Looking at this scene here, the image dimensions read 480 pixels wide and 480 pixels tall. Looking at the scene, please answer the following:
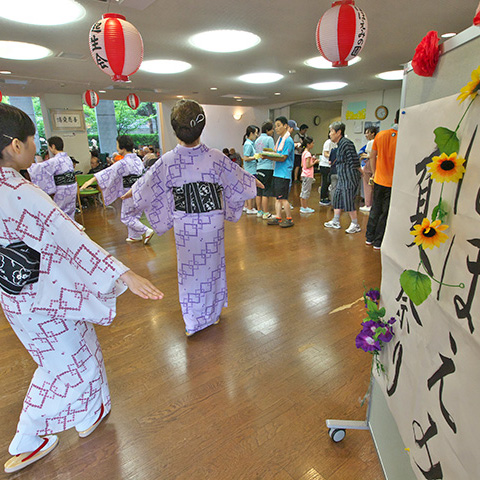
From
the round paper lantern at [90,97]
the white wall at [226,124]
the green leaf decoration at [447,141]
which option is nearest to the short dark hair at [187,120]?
the green leaf decoration at [447,141]

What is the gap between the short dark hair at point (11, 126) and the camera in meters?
1.09

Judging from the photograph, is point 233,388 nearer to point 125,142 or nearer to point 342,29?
point 342,29

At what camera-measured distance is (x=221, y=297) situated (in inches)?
94.3

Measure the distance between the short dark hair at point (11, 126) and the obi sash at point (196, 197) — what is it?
99cm

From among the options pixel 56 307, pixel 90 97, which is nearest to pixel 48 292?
pixel 56 307

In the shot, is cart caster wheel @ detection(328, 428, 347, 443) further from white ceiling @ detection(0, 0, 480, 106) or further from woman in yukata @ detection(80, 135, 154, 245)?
white ceiling @ detection(0, 0, 480, 106)

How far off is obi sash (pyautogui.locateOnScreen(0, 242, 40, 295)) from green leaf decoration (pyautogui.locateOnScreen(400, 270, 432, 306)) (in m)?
1.20

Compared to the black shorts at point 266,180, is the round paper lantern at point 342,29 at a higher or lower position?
higher

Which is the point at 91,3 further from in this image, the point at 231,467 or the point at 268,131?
the point at 231,467

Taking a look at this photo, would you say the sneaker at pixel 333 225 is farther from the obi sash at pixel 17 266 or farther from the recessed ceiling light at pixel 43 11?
the obi sash at pixel 17 266

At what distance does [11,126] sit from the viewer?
1103 mm

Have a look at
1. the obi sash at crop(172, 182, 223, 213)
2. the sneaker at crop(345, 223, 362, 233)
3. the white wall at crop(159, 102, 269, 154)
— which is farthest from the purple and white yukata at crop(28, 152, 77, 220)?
the white wall at crop(159, 102, 269, 154)

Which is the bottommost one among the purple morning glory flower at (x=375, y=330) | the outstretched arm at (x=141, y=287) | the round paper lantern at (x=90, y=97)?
the purple morning glory flower at (x=375, y=330)

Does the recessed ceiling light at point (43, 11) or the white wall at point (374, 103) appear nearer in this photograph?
the recessed ceiling light at point (43, 11)
